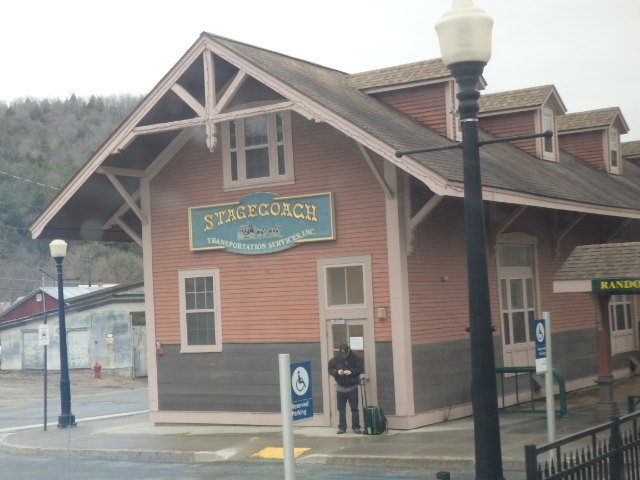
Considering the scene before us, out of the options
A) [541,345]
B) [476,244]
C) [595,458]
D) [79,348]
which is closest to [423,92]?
[541,345]

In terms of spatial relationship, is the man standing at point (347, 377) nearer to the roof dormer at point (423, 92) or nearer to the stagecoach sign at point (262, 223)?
the stagecoach sign at point (262, 223)

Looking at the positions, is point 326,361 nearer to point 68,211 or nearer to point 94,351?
point 68,211

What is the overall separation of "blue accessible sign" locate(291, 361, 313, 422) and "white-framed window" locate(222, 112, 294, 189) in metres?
10.8

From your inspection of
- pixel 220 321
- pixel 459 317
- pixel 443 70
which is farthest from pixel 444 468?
A: pixel 443 70

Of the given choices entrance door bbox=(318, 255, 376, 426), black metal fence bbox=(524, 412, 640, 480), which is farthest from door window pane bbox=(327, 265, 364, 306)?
black metal fence bbox=(524, 412, 640, 480)

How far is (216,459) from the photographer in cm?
1686

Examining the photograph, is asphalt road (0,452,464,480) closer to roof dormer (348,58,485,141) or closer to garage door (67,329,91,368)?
roof dormer (348,58,485,141)

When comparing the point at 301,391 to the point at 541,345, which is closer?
the point at 301,391

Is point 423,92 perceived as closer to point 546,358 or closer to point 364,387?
point 364,387

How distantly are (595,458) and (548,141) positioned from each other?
18022 millimetres

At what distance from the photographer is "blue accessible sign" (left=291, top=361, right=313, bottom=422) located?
9125mm

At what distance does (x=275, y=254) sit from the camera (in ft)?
65.9

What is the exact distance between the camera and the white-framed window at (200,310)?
20.9 metres

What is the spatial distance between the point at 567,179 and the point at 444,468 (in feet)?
36.9
